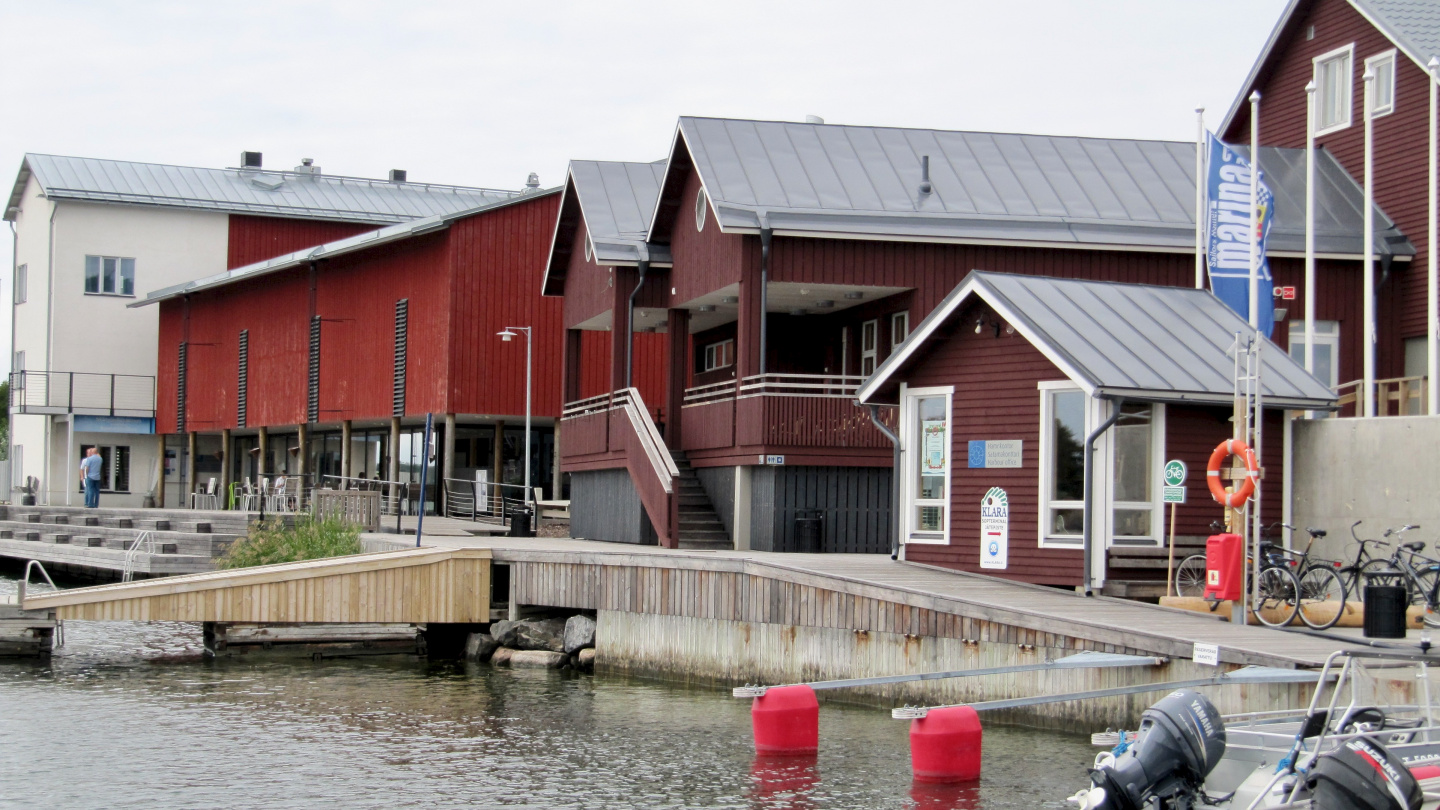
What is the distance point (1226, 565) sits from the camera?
51.6 feet

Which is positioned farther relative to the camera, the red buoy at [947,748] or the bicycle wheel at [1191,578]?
the bicycle wheel at [1191,578]

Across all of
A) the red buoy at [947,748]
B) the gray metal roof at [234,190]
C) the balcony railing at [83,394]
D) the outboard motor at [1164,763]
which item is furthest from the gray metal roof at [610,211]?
the balcony railing at [83,394]

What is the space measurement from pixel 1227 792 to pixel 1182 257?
1778 centimetres

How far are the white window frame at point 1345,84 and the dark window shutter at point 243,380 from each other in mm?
32325

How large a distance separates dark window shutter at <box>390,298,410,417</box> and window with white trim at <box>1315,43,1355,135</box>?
22091 mm

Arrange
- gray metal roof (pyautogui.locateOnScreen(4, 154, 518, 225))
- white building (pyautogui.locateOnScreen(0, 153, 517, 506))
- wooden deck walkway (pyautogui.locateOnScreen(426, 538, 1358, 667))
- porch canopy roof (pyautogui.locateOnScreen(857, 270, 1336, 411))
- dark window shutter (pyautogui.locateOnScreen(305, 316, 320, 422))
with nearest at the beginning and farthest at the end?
wooden deck walkway (pyautogui.locateOnScreen(426, 538, 1358, 667)) < porch canopy roof (pyautogui.locateOnScreen(857, 270, 1336, 411)) < dark window shutter (pyautogui.locateOnScreen(305, 316, 320, 422)) < white building (pyautogui.locateOnScreen(0, 153, 517, 506)) < gray metal roof (pyautogui.locateOnScreen(4, 154, 518, 225))

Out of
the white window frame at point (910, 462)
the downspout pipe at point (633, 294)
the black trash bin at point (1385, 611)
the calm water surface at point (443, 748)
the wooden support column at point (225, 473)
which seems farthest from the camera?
the wooden support column at point (225, 473)

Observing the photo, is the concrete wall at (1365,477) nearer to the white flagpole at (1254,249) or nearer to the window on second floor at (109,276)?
the white flagpole at (1254,249)

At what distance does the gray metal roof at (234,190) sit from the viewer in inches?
2207

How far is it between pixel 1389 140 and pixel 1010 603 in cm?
1604

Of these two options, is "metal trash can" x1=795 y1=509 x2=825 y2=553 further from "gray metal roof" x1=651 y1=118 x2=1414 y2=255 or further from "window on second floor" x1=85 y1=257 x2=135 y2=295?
"window on second floor" x1=85 y1=257 x2=135 y2=295

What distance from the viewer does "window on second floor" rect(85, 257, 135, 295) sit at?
55844mm

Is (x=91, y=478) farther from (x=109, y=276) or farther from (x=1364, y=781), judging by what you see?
(x=1364, y=781)

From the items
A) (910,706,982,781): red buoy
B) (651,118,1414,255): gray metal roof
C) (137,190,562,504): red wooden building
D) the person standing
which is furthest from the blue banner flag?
the person standing
